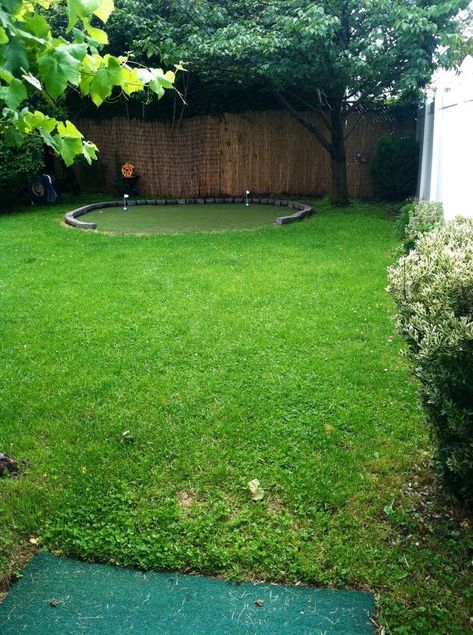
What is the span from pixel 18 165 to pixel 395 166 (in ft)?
24.2

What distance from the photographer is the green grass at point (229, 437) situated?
7.57 ft

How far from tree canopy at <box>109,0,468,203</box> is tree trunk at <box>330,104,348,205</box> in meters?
0.22

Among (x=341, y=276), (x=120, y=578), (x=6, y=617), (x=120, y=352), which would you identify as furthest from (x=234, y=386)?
(x=341, y=276)

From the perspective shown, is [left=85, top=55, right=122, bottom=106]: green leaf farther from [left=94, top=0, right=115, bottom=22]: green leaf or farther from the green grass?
the green grass

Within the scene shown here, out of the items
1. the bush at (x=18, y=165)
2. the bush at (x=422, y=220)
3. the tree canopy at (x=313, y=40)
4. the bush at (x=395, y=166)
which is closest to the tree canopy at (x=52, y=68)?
the bush at (x=422, y=220)

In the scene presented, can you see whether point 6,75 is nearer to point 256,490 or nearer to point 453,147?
point 256,490

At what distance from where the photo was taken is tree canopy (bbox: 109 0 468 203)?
7918 millimetres

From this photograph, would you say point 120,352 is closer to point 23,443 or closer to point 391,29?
point 23,443

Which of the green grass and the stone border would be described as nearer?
the green grass

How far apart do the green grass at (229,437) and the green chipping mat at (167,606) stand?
8cm

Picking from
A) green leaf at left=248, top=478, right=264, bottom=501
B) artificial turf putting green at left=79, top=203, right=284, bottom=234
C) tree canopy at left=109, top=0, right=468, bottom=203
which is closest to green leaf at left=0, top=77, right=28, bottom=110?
green leaf at left=248, top=478, right=264, bottom=501

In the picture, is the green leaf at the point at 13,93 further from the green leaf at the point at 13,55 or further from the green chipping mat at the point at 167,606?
the green chipping mat at the point at 167,606

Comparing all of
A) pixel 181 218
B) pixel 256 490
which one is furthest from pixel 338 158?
pixel 256 490

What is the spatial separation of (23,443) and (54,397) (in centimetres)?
53
